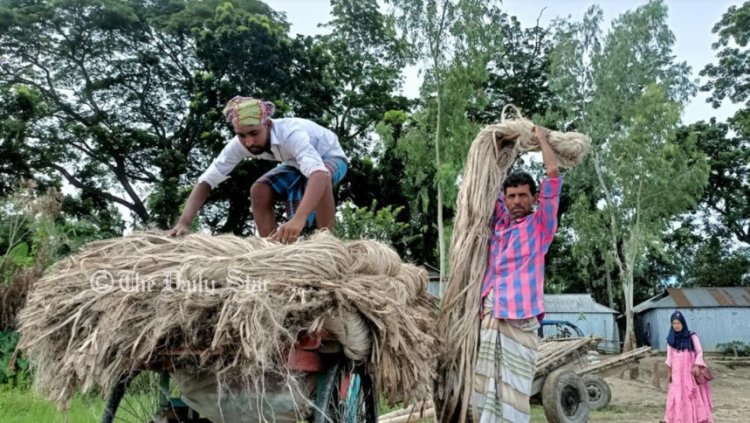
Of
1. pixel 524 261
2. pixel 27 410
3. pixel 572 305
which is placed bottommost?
pixel 27 410

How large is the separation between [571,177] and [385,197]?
6.36 m

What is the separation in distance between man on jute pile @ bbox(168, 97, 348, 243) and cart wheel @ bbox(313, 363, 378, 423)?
591 millimetres

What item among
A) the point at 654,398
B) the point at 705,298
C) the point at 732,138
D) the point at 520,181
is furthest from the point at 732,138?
the point at 520,181

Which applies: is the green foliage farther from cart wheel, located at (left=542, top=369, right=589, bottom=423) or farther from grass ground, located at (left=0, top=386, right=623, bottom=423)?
grass ground, located at (left=0, top=386, right=623, bottom=423)

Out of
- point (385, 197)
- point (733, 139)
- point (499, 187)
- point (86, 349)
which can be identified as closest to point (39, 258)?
point (499, 187)

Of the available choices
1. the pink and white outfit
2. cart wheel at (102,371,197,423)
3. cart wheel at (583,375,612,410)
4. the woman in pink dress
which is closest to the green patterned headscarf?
cart wheel at (102,371,197,423)

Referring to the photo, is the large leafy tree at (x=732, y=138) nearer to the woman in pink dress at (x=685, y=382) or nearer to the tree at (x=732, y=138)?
the tree at (x=732, y=138)

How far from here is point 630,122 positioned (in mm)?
18125

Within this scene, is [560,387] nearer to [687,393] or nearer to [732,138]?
[687,393]

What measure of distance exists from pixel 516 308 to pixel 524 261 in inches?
9.5

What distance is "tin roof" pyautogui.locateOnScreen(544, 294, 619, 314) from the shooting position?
26438 mm

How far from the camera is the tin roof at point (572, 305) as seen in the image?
26.4 metres

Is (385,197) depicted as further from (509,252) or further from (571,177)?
(509,252)

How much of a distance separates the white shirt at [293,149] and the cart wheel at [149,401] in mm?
1029
